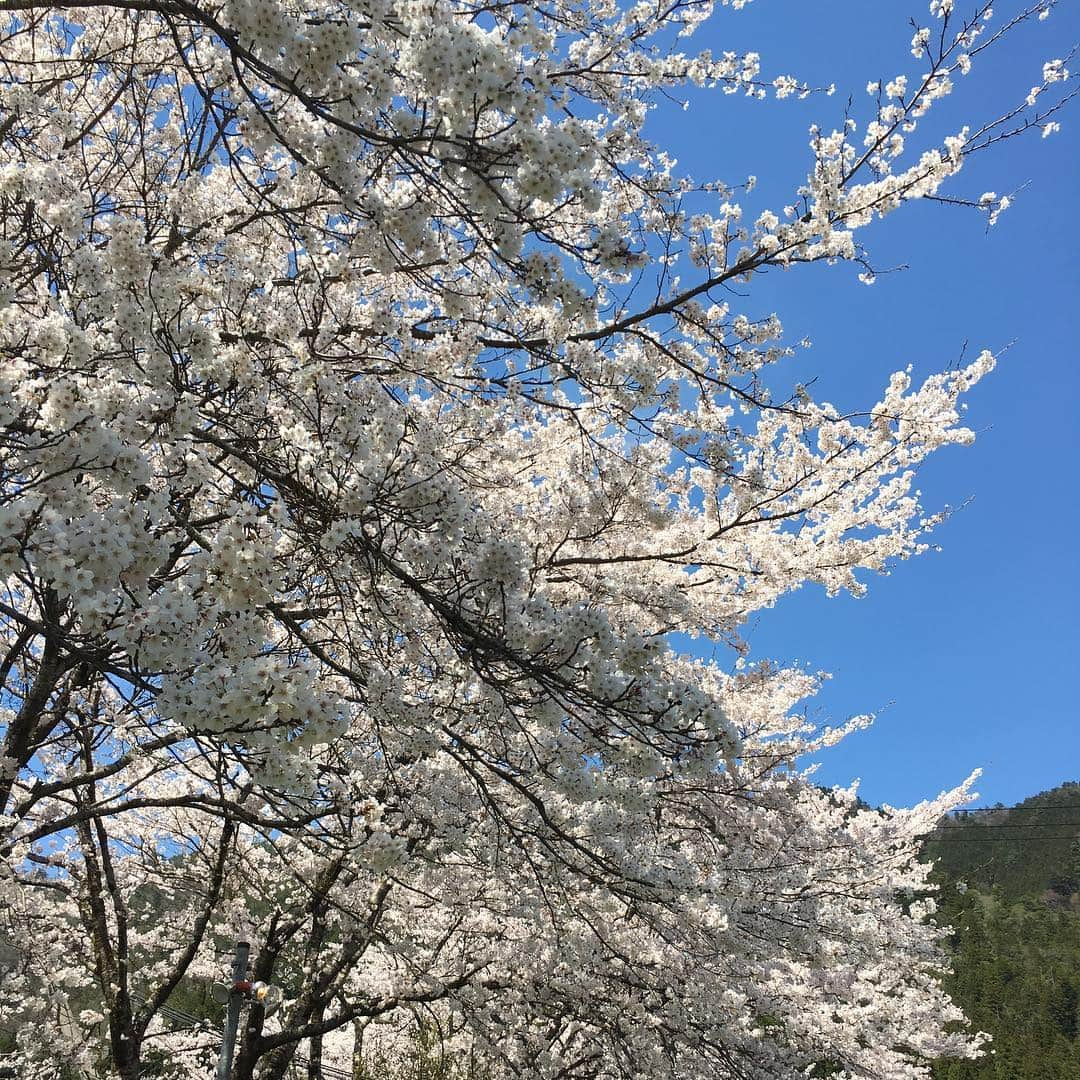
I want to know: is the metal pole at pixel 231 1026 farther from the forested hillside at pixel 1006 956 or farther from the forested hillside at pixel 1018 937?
the forested hillside at pixel 1018 937

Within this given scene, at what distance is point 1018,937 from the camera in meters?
72.1

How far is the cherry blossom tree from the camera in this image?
2.42 meters

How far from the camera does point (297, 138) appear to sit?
322 cm

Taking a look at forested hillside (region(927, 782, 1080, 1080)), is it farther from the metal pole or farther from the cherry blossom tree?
the metal pole

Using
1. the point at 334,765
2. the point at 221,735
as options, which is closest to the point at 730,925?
the point at 334,765

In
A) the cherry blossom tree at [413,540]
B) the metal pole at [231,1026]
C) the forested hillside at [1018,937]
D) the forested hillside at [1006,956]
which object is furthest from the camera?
the forested hillside at [1018,937]

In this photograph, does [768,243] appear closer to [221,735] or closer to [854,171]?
[854,171]

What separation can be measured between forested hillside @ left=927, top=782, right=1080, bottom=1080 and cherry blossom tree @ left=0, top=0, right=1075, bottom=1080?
5.01 metres

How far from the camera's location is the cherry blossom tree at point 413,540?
242cm

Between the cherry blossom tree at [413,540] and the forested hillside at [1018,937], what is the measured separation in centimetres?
501

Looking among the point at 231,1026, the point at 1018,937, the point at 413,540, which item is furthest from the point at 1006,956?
the point at 413,540

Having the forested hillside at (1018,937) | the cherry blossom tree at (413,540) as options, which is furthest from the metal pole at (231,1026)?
the forested hillside at (1018,937)

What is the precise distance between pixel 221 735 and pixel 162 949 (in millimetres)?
9396

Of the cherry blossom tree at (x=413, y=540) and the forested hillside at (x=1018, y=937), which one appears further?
the forested hillside at (x=1018, y=937)
